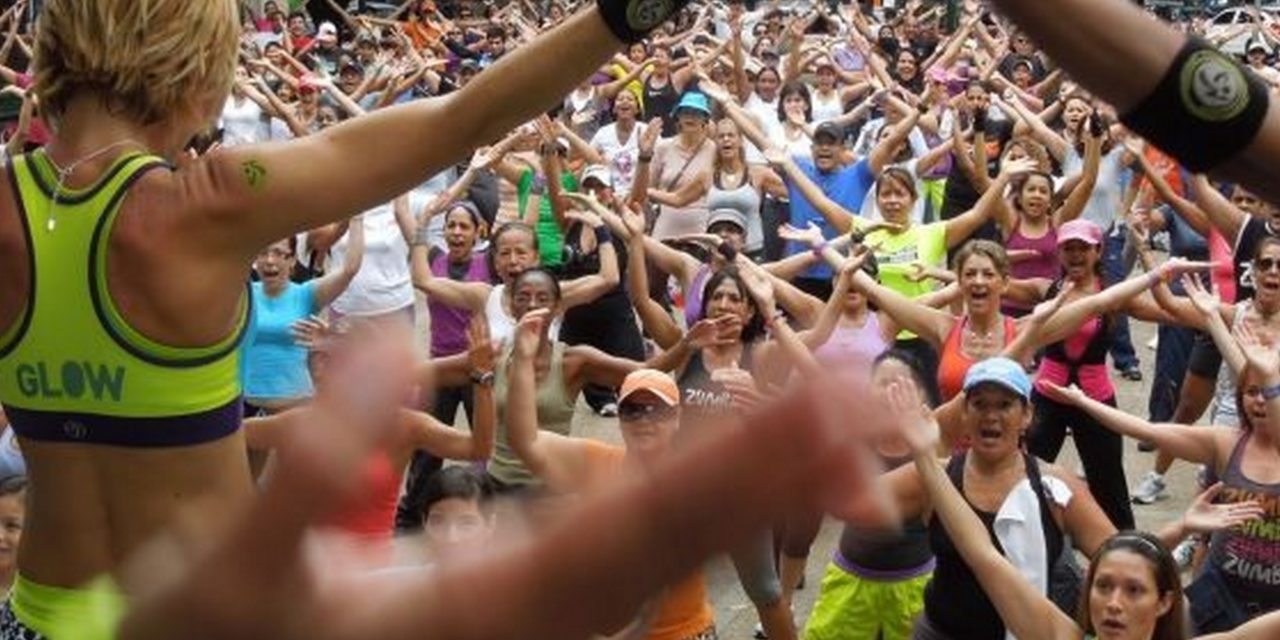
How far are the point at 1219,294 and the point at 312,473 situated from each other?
905 centimetres

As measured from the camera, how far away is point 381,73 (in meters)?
16.7

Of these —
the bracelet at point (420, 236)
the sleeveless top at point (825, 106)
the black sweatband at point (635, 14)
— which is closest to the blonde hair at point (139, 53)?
the black sweatband at point (635, 14)

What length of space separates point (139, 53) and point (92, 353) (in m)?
0.35

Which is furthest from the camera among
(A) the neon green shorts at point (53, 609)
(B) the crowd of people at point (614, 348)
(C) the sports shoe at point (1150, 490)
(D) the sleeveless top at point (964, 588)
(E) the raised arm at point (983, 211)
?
(E) the raised arm at point (983, 211)

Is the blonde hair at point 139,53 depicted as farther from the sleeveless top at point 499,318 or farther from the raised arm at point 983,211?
the raised arm at point 983,211

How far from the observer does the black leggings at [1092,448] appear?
8.18 m

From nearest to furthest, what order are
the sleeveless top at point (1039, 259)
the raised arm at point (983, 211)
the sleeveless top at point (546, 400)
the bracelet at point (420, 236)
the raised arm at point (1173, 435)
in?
the raised arm at point (1173, 435) → the sleeveless top at point (546, 400) → the bracelet at point (420, 236) → the raised arm at point (983, 211) → the sleeveless top at point (1039, 259)

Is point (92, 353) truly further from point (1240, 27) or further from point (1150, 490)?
point (1240, 27)

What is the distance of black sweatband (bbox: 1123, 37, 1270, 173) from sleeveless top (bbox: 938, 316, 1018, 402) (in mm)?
5861

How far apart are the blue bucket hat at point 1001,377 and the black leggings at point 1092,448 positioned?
1.78m

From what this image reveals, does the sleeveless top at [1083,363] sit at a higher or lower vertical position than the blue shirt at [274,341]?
higher

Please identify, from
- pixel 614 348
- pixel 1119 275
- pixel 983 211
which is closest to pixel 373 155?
pixel 614 348

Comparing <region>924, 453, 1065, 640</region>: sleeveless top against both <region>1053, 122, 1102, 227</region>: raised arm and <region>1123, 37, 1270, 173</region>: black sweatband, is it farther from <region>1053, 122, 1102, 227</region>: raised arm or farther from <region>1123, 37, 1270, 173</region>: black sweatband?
<region>1053, 122, 1102, 227</region>: raised arm

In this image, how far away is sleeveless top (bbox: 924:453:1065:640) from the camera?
573 cm
